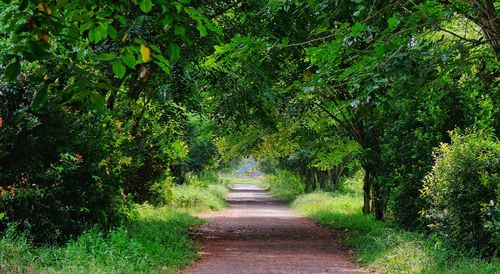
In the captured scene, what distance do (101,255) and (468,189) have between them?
19.8 ft

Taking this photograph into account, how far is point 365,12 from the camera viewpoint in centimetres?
746

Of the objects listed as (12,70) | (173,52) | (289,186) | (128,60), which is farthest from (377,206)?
(289,186)

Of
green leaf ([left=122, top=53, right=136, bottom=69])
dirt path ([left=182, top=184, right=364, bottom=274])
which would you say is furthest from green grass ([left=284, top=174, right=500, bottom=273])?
green leaf ([left=122, top=53, right=136, bottom=69])

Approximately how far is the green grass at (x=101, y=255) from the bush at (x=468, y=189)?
194 inches

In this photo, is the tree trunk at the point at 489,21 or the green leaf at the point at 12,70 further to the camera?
the tree trunk at the point at 489,21

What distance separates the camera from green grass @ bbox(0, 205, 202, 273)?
749 cm

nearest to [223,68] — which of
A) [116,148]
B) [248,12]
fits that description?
[248,12]

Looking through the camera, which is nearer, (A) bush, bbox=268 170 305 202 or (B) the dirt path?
(B) the dirt path

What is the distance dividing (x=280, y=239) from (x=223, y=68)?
16.5 feet

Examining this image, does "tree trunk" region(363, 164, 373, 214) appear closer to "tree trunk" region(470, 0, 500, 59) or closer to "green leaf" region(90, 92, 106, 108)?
"tree trunk" region(470, 0, 500, 59)

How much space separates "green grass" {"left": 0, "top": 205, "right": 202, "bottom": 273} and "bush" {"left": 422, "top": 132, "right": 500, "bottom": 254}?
4.93m

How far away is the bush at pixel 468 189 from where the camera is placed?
8.59 meters

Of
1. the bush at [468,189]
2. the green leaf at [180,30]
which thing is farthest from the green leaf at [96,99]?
the bush at [468,189]

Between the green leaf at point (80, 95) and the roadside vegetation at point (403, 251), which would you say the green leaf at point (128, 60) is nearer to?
the green leaf at point (80, 95)
